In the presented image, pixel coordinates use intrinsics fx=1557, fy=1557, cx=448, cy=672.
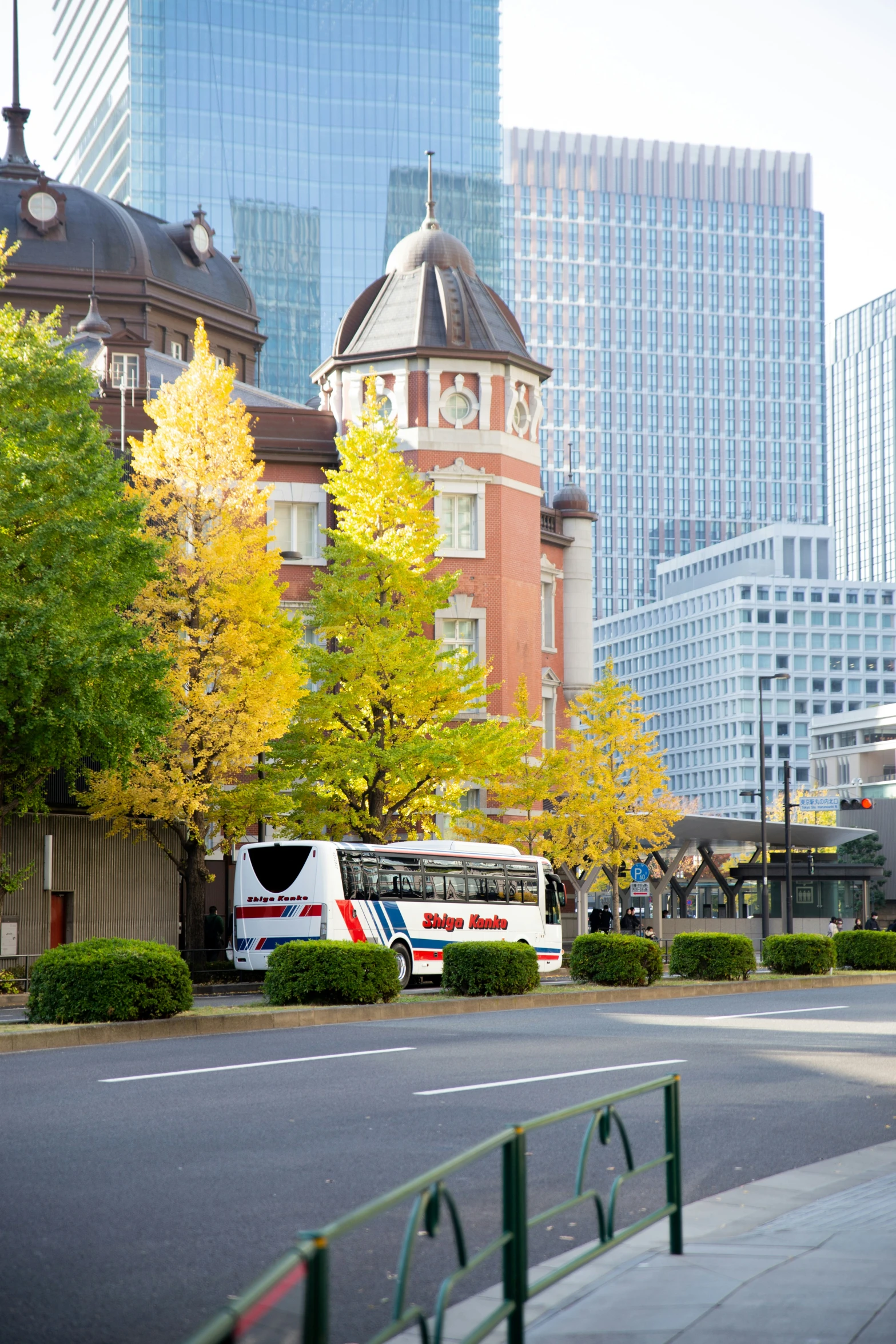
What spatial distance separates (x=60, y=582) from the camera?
1022 inches

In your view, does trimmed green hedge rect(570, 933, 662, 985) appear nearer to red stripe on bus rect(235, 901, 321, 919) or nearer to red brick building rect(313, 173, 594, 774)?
red stripe on bus rect(235, 901, 321, 919)

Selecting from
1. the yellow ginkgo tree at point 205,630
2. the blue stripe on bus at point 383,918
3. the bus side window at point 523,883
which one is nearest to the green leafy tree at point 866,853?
the bus side window at point 523,883

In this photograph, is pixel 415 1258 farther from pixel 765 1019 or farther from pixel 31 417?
pixel 31 417

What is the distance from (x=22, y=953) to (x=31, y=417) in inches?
428

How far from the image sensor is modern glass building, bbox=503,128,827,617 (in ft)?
615

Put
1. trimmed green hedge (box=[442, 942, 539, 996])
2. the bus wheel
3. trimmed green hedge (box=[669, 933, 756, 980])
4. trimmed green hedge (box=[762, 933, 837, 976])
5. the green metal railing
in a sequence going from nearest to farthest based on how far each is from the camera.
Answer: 1. the green metal railing
2. trimmed green hedge (box=[442, 942, 539, 996])
3. trimmed green hedge (box=[669, 933, 756, 980])
4. trimmed green hedge (box=[762, 933, 837, 976])
5. the bus wheel

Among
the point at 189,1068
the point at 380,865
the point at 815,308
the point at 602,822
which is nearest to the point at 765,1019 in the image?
the point at 189,1068

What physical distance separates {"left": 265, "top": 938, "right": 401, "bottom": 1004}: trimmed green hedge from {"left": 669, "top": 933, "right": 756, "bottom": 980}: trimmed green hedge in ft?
29.2


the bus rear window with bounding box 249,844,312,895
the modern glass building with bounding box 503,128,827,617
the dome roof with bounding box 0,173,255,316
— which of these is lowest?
the bus rear window with bounding box 249,844,312,895

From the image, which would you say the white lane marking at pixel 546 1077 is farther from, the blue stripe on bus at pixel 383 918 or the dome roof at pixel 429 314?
A: the dome roof at pixel 429 314

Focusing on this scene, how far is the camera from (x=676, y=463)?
189 metres

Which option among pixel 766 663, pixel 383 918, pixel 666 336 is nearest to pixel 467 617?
pixel 383 918

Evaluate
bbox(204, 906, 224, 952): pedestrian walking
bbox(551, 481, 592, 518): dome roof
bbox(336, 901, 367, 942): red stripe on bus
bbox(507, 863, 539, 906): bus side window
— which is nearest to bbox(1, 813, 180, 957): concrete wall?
bbox(204, 906, 224, 952): pedestrian walking

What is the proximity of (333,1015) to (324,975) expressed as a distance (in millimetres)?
806
